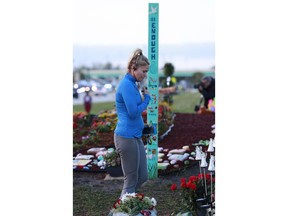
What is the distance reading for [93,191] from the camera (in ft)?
19.6

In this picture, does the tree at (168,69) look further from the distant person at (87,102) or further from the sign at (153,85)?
the sign at (153,85)

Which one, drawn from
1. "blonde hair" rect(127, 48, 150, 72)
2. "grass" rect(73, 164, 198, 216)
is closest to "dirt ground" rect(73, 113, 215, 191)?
"grass" rect(73, 164, 198, 216)

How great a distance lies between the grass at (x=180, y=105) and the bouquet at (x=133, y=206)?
24.5ft

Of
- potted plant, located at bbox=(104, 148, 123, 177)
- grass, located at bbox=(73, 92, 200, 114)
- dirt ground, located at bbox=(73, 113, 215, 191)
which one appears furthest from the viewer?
grass, located at bbox=(73, 92, 200, 114)

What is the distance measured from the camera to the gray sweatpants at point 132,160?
4.68 m

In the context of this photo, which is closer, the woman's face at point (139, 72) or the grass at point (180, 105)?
the woman's face at point (139, 72)

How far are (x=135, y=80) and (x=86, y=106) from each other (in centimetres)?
891

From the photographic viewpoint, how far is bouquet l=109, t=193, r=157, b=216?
4.47m

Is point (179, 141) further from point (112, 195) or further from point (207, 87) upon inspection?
point (207, 87)

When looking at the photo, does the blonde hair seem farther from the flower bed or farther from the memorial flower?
the flower bed

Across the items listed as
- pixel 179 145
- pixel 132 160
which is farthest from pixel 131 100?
pixel 179 145

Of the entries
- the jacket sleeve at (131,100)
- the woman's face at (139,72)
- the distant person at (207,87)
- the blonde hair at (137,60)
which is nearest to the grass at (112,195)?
the jacket sleeve at (131,100)

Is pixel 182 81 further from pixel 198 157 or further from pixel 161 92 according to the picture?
pixel 198 157

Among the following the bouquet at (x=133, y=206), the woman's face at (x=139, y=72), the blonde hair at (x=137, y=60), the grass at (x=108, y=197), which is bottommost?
the grass at (x=108, y=197)
